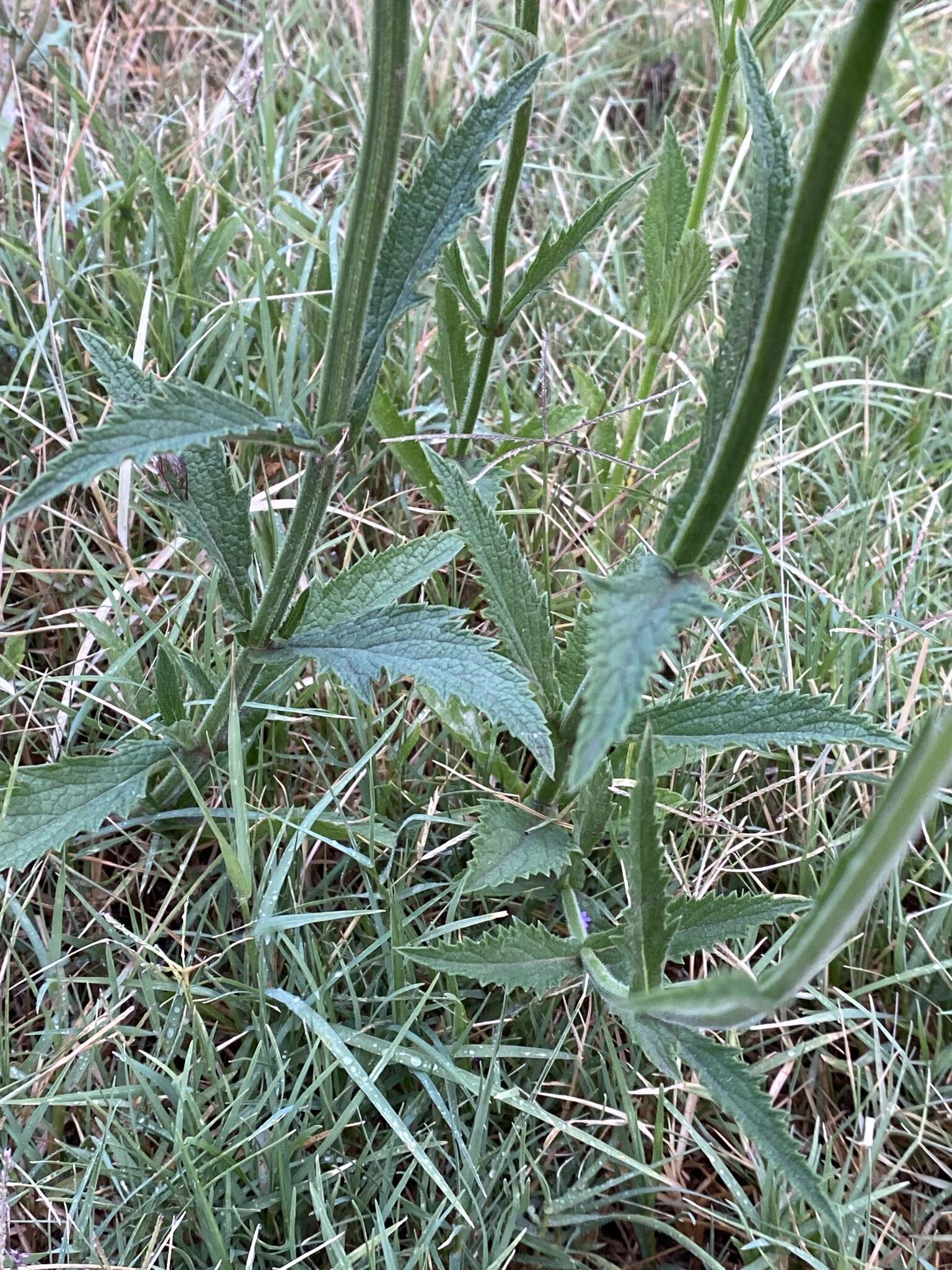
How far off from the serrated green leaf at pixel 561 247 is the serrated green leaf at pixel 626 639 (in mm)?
536

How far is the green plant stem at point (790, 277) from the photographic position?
58 centimetres

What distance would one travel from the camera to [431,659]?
3.35ft

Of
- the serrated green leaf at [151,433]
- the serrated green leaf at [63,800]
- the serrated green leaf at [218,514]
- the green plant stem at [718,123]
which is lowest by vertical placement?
the serrated green leaf at [63,800]

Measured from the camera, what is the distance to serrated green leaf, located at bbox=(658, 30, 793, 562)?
0.79 meters

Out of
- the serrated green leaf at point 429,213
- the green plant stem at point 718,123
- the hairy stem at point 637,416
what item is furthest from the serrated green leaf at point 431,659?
the green plant stem at point 718,123

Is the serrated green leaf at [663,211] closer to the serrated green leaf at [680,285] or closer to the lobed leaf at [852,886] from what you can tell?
the serrated green leaf at [680,285]

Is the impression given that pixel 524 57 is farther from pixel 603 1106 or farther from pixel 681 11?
pixel 681 11

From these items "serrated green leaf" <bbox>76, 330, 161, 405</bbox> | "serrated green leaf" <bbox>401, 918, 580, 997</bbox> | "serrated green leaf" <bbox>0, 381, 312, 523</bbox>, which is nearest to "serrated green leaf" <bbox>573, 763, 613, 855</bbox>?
"serrated green leaf" <bbox>401, 918, 580, 997</bbox>

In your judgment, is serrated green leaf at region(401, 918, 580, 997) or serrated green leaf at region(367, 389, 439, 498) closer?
serrated green leaf at region(401, 918, 580, 997)

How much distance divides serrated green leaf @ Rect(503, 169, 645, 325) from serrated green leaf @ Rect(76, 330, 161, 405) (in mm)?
417

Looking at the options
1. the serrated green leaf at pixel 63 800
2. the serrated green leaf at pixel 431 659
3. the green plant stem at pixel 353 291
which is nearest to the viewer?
the green plant stem at pixel 353 291

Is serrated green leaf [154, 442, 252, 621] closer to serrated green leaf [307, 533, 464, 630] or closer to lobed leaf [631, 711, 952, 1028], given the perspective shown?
serrated green leaf [307, 533, 464, 630]

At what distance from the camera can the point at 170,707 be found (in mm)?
1176

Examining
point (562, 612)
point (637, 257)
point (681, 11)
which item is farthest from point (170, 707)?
point (681, 11)
